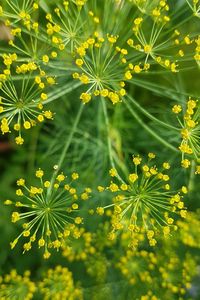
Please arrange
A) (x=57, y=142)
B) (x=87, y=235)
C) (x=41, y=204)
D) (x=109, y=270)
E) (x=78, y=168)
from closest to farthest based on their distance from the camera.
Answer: (x=41, y=204) → (x=87, y=235) → (x=109, y=270) → (x=78, y=168) → (x=57, y=142)

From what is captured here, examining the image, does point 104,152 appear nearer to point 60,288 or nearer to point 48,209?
point 60,288

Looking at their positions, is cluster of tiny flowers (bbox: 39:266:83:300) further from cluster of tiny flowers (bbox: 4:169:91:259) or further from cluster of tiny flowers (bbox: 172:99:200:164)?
cluster of tiny flowers (bbox: 172:99:200:164)

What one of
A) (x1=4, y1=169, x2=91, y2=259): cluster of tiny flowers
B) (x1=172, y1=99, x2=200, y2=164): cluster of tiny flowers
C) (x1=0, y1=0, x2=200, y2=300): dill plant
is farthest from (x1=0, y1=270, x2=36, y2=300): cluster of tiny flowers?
(x1=172, y1=99, x2=200, y2=164): cluster of tiny flowers

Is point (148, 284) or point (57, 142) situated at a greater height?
point (57, 142)

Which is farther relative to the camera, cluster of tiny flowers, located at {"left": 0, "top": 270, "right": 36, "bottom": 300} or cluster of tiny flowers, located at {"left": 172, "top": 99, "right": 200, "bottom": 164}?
cluster of tiny flowers, located at {"left": 0, "top": 270, "right": 36, "bottom": 300}

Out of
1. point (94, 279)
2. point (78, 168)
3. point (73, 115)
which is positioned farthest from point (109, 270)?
point (73, 115)

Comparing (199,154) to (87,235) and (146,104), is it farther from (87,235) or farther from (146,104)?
(146,104)

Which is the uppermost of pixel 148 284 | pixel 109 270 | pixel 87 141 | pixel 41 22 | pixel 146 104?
pixel 41 22

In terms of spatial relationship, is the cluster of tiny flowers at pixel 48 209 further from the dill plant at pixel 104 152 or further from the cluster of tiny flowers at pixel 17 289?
the cluster of tiny flowers at pixel 17 289

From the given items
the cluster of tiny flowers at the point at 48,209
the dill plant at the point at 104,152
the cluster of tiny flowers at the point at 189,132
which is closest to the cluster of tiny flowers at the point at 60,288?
the dill plant at the point at 104,152
